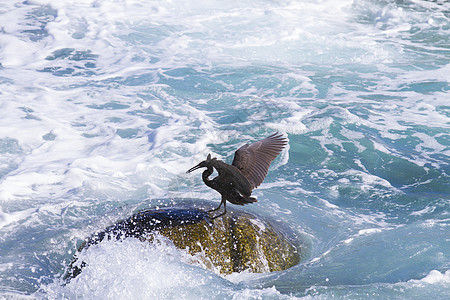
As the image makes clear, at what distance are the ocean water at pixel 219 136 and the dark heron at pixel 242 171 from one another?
27.2 inches

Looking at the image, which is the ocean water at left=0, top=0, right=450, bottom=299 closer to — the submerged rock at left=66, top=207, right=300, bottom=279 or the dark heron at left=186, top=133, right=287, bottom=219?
the submerged rock at left=66, top=207, right=300, bottom=279

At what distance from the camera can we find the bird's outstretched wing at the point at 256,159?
13.2 ft

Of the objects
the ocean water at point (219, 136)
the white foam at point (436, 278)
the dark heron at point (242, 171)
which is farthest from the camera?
the ocean water at point (219, 136)

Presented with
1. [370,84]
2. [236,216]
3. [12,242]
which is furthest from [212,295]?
[370,84]

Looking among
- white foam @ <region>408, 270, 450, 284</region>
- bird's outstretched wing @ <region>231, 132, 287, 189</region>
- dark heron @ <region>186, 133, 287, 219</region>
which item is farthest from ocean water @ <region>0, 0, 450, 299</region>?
bird's outstretched wing @ <region>231, 132, 287, 189</region>

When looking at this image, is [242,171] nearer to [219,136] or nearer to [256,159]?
[256,159]

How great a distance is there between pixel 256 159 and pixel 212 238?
807 millimetres

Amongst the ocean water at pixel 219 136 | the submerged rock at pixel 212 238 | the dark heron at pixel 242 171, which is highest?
the dark heron at pixel 242 171

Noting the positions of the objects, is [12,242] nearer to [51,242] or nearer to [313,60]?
[51,242]

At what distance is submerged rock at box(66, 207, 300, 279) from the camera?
4164 mm

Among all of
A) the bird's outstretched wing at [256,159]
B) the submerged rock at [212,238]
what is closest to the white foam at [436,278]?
the submerged rock at [212,238]

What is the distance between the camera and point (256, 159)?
412 cm

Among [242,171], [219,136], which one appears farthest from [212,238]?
[219,136]

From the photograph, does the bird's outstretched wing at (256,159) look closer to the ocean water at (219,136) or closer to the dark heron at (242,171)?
the dark heron at (242,171)
